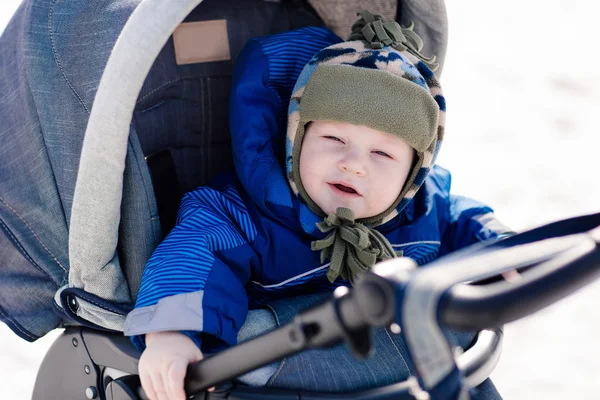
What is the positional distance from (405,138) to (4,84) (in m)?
0.71

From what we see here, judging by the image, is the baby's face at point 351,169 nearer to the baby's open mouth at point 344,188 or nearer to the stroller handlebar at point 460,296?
the baby's open mouth at point 344,188

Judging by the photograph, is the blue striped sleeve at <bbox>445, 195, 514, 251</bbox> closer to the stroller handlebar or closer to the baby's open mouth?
the baby's open mouth

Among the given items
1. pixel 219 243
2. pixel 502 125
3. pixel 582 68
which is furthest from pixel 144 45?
pixel 582 68

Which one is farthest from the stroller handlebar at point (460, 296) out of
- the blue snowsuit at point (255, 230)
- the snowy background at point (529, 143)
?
the snowy background at point (529, 143)

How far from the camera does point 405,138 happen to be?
141 centimetres

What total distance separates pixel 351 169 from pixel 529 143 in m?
2.06

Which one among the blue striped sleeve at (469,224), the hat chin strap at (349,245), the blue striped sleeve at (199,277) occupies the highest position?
the blue striped sleeve at (199,277)

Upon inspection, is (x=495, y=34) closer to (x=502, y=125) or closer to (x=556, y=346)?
(x=502, y=125)

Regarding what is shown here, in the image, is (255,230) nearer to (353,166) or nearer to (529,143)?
(353,166)

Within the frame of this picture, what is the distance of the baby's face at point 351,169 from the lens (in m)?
1.38

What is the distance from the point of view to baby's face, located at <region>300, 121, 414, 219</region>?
1.38 meters

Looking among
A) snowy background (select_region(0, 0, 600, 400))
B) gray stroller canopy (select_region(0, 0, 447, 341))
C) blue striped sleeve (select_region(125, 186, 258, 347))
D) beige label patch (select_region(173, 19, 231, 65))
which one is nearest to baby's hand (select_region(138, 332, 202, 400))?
blue striped sleeve (select_region(125, 186, 258, 347))

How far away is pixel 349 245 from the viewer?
141 cm

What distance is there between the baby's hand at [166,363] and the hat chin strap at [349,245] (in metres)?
0.32
